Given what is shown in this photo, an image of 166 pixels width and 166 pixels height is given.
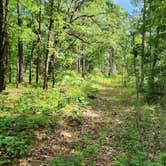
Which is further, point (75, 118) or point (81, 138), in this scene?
point (75, 118)

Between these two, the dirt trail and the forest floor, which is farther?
the dirt trail

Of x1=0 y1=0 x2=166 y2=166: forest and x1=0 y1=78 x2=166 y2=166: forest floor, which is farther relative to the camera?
x1=0 y1=0 x2=166 y2=166: forest

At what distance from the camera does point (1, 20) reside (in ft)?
42.7

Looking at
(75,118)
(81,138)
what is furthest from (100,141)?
(75,118)

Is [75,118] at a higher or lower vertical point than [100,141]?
higher

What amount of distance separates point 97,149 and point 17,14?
1195 cm

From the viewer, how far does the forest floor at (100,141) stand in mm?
7473

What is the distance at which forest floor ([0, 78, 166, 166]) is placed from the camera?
7.47m

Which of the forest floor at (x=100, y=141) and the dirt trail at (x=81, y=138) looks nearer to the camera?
the forest floor at (x=100, y=141)

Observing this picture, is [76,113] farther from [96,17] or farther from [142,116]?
[96,17]

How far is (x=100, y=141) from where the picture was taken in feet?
29.7

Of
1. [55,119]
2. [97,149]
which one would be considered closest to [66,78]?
[55,119]

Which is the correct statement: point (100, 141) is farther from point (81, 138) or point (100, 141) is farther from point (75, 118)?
point (75, 118)

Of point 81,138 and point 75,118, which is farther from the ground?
point 75,118
